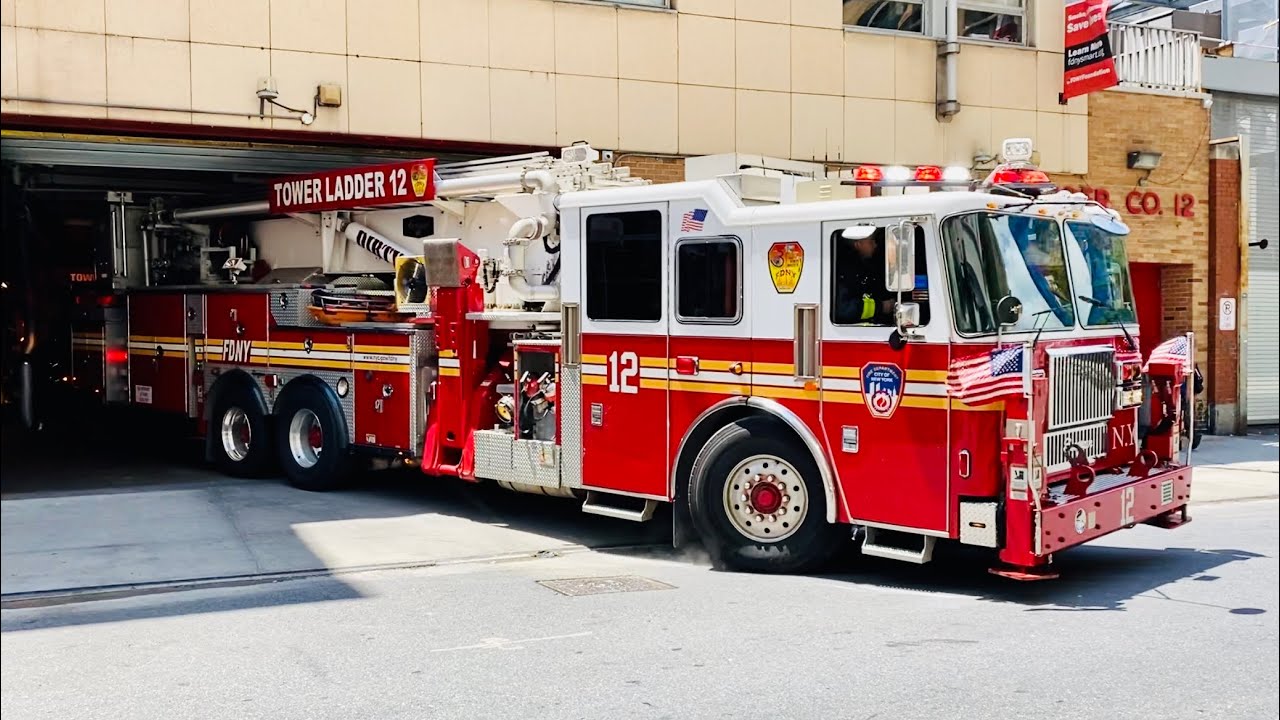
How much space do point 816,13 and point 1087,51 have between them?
354cm

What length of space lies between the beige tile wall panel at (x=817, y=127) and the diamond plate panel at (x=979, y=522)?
921 centimetres

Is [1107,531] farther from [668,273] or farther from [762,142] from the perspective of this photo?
[762,142]

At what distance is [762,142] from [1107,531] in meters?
8.96

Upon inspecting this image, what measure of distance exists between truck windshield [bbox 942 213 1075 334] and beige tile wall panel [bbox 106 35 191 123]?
8.33m

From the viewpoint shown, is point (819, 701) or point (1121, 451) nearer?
point (819, 701)

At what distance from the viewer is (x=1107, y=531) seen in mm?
8211

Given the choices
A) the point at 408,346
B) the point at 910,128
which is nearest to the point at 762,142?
the point at 910,128

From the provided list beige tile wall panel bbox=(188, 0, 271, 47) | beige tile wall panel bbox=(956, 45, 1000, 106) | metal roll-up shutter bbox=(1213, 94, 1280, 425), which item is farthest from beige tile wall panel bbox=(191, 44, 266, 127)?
metal roll-up shutter bbox=(1213, 94, 1280, 425)

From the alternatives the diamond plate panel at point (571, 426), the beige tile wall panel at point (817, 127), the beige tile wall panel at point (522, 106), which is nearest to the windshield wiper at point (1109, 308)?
the diamond plate panel at point (571, 426)

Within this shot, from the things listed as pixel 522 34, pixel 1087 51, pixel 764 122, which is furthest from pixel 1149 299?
pixel 522 34

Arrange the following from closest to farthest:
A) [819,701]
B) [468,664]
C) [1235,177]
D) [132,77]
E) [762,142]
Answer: [819,701]
[468,664]
[132,77]
[762,142]
[1235,177]

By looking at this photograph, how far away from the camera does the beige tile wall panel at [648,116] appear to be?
15.3 meters

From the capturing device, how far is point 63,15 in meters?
12.4

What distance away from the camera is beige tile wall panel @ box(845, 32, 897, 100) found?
1662 cm
